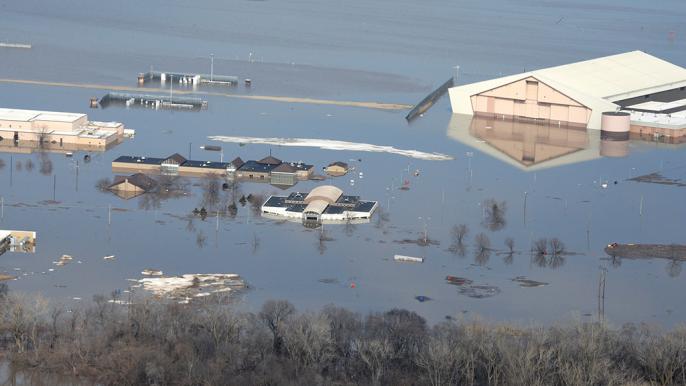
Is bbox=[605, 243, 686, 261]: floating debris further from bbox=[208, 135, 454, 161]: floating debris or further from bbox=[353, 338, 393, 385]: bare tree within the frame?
bbox=[208, 135, 454, 161]: floating debris

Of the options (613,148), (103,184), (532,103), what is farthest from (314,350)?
(532,103)

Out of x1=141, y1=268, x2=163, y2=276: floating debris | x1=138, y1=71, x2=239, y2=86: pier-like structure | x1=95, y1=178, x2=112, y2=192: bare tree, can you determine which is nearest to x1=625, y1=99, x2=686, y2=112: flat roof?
x1=138, y1=71, x2=239, y2=86: pier-like structure

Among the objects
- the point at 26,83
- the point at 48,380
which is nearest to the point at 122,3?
the point at 26,83

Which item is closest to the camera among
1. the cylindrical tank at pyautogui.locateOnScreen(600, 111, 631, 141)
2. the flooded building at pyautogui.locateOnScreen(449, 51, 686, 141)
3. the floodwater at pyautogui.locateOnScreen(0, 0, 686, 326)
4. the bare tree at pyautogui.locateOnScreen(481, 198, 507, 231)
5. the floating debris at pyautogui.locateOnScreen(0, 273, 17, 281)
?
the floating debris at pyautogui.locateOnScreen(0, 273, 17, 281)

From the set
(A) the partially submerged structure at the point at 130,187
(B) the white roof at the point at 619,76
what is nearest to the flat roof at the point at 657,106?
(B) the white roof at the point at 619,76

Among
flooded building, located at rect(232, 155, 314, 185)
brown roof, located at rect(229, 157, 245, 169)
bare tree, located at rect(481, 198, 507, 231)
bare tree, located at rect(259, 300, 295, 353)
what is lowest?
bare tree, located at rect(259, 300, 295, 353)

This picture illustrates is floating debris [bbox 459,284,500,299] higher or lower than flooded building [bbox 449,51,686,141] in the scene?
lower

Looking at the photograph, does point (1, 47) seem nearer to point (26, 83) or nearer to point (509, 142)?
point (26, 83)
